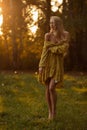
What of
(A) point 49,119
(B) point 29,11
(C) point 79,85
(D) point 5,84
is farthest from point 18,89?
(B) point 29,11

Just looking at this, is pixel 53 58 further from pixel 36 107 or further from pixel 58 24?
pixel 36 107

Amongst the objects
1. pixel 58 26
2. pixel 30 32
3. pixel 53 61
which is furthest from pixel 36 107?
pixel 30 32

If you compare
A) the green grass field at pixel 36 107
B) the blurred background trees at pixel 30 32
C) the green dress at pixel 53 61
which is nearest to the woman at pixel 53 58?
the green dress at pixel 53 61

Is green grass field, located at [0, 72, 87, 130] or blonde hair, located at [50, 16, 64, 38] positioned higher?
blonde hair, located at [50, 16, 64, 38]

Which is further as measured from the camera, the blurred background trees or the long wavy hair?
the blurred background trees

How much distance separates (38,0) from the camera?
30859 millimetres

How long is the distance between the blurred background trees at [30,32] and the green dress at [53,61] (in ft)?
66.6


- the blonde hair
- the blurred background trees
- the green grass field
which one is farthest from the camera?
the blurred background trees

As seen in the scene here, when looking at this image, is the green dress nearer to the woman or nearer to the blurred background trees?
the woman

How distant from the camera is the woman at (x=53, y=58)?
32.3 ft

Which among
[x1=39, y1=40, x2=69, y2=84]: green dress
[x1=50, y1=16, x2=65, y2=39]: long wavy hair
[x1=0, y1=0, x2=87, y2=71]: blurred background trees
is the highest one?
[x1=50, y1=16, x2=65, y2=39]: long wavy hair

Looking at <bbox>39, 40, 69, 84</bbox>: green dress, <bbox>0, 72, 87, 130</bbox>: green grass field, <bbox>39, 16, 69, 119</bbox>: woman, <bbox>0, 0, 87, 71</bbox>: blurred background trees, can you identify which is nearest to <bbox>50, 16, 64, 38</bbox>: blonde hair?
<bbox>39, 16, 69, 119</bbox>: woman

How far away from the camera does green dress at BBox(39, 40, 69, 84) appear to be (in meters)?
9.86

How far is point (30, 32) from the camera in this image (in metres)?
31.6
